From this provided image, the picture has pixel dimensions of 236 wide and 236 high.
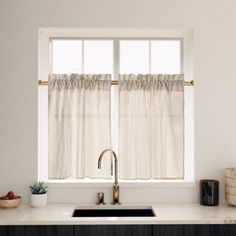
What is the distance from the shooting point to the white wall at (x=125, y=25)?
2.77 metres

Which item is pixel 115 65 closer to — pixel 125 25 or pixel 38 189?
pixel 125 25

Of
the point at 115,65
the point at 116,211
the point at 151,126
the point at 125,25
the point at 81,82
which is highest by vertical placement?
the point at 125,25

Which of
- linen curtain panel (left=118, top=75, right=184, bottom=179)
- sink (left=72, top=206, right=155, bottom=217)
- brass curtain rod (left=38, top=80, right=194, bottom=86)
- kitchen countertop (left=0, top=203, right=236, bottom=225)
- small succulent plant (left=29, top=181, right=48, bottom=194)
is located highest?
brass curtain rod (left=38, top=80, right=194, bottom=86)

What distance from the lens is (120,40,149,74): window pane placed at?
9.81 feet

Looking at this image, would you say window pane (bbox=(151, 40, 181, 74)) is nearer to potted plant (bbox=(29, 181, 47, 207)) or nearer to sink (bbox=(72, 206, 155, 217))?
sink (bbox=(72, 206, 155, 217))

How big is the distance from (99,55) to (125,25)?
35cm

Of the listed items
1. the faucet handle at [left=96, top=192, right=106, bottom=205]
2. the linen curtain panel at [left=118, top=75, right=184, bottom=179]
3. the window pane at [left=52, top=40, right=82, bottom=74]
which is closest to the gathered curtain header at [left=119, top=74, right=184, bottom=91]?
the linen curtain panel at [left=118, top=75, right=184, bottom=179]

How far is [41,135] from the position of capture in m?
2.89

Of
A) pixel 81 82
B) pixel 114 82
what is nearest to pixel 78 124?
pixel 81 82

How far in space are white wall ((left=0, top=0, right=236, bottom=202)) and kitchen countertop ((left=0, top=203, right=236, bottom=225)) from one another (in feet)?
0.73

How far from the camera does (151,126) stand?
9.43 ft

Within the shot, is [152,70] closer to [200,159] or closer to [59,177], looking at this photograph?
[200,159]

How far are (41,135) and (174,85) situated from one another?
114cm

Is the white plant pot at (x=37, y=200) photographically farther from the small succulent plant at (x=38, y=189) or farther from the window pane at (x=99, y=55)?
the window pane at (x=99, y=55)
